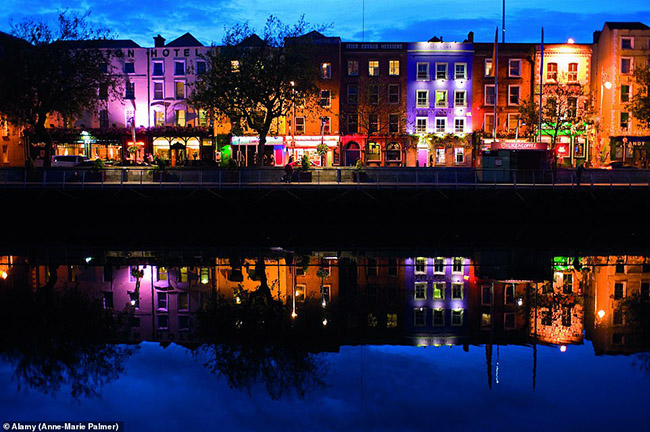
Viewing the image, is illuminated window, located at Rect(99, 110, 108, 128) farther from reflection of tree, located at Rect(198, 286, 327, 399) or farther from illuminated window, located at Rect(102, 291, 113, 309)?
reflection of tree, located at Rect(198, 286, 327, 399)

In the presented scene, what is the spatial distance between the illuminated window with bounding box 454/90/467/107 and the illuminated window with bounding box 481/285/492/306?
157 ft

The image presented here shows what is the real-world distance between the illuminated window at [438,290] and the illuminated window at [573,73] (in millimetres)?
50196

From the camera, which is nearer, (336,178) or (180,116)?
(336,178)

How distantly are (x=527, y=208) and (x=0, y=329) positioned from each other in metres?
30.6

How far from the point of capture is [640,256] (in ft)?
90.8

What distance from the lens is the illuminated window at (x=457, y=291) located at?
2055cm

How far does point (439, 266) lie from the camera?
2525cm

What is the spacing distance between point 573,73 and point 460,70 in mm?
10971

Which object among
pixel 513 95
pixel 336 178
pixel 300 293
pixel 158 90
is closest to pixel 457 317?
pixel 300 293

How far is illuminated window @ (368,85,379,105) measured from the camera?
6481cm

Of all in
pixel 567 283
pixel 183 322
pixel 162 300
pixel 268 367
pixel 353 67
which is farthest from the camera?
pixel 353 67

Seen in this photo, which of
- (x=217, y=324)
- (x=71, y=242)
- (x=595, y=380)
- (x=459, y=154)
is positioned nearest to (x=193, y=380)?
(x=217, y=324)

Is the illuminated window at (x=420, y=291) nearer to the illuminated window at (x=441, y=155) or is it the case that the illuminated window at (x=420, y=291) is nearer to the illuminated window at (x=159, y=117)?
the illuminated window at (x=441, y=155)

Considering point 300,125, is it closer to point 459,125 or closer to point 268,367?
point 459,125
